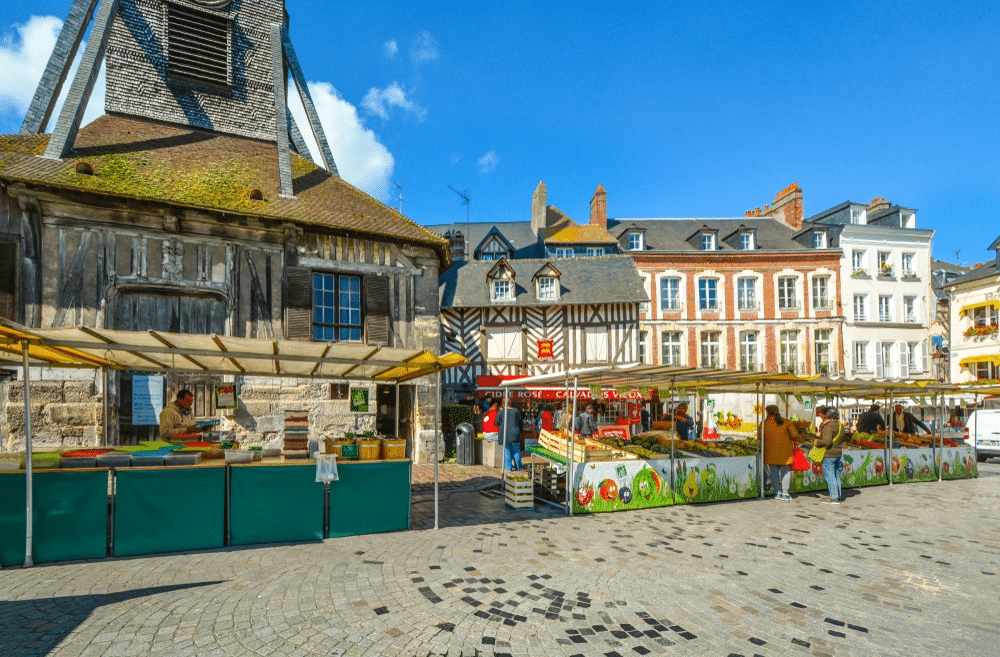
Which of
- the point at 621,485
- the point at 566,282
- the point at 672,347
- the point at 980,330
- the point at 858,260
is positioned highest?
the point at 858,260

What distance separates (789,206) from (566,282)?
1434 centimetres

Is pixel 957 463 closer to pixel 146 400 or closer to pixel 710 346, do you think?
pixel 710 346

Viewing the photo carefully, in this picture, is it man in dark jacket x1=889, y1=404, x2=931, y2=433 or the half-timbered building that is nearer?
the half-timbered building

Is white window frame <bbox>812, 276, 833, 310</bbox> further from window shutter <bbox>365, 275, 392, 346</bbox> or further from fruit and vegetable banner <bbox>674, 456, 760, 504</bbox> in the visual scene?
window shutter <bbox>365, 275, 392, 346</bbox>

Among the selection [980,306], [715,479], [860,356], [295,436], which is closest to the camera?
[295,436]

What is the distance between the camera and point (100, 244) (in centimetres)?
948

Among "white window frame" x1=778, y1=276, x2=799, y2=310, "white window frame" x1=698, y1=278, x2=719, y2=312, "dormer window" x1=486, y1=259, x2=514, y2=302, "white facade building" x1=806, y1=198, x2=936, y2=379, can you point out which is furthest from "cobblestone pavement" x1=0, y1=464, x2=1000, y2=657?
"white facade building" x1=806, y1=198, x2=936, y2=379

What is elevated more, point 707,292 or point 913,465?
point 707,292

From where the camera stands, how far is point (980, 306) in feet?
77.9

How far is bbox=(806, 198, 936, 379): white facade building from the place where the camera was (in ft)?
78.2

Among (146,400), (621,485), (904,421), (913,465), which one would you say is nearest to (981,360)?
(904,421)

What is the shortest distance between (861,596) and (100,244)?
12.0 metres

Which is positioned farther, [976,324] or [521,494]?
[976,324]

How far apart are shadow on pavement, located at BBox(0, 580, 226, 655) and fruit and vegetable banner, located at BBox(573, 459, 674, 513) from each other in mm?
4434
